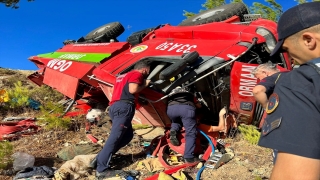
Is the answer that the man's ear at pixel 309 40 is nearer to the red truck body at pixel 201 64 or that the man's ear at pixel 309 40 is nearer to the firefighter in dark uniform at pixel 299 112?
the firefighter in dark uniform at pixel 299 112

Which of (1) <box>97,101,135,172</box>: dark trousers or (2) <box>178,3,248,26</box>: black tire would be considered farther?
(2) <box>178,3,248,26</box>: black tire

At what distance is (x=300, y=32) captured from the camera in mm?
984

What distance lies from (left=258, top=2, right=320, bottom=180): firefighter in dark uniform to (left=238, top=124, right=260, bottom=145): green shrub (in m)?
3.94

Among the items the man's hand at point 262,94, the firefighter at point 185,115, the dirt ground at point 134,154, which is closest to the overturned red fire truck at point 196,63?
the firefighter at point 185,115

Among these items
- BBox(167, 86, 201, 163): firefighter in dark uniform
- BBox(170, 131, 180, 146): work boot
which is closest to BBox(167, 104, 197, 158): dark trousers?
BBox(167, 86, 201, 163): firefighter in dark uniform

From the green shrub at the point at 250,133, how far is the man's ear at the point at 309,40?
392cm

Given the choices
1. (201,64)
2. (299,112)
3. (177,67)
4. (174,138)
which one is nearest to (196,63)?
(201,64)

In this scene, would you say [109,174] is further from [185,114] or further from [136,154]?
[185,114]

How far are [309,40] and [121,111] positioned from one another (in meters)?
3.61

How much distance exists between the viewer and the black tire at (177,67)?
4027 mm

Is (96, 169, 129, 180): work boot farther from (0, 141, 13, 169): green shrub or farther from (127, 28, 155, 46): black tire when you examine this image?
(127, 28, 155, 46): black tire

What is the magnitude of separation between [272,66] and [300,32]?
2828mm

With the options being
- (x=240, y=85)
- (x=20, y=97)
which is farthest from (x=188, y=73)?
(x=20, y=97)

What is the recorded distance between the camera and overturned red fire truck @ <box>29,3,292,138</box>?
4391 millimetres
